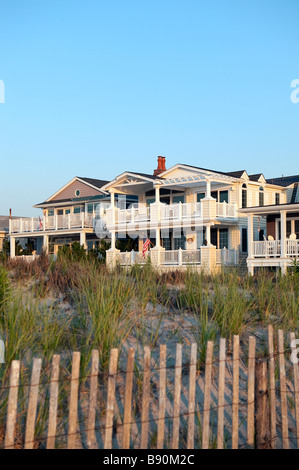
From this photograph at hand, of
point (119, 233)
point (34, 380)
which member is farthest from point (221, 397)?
point (119, 233)

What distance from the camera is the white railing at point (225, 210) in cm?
3082

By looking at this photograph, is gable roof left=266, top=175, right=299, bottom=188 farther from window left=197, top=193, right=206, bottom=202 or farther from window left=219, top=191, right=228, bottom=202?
window left=197, top=193, right=206, bottom=202

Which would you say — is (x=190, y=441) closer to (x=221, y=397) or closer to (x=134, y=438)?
(x=221, y=397)

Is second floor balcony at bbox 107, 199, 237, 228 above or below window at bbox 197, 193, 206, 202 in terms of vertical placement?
below

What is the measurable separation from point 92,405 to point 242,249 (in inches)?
1122

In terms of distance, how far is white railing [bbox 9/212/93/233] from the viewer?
41.1m

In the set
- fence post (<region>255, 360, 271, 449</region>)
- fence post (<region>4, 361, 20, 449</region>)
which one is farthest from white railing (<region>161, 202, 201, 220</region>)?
fence post (<region>4, 361, 20, 449</region>)

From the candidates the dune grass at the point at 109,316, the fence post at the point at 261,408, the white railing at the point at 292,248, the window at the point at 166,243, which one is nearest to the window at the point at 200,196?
the window at the point at 166,243

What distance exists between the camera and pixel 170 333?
845 centimetres

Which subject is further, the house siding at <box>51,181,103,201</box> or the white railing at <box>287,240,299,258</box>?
the house siding at <box>51,181,103,201</box>

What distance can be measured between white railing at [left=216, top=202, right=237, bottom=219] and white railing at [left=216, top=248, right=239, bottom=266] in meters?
2.04

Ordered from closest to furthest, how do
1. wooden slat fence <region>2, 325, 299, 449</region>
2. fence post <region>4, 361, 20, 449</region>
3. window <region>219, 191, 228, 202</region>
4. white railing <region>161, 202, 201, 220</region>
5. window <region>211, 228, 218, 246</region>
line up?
fence post <region>4, 361, 20, 449</region>, wooden slat fence <region>2, 325, 299, 449</region>, white railing <region>161, 202, 201, 220</region>, window <region>219, 191, 228, 202</region>, window <region>211, 228, 218, 246</region>

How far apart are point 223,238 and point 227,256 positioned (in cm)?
235

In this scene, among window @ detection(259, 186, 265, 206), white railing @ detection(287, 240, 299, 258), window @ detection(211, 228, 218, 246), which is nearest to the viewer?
white railing @ detection(287, 240, 299, 258)
